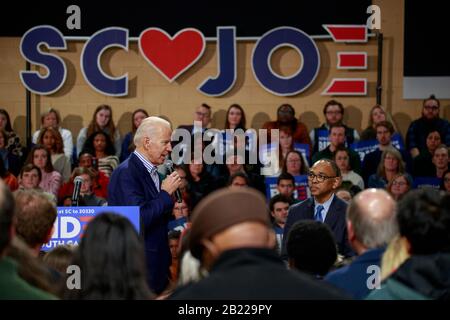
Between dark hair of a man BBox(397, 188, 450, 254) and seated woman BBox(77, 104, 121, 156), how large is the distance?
6.67m

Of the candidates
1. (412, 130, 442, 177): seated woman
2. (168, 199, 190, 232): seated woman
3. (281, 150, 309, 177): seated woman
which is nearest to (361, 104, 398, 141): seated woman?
(412, 130, 442, 177): seated woman

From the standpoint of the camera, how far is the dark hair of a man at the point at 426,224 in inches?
105

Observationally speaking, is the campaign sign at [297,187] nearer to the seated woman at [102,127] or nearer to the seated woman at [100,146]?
the seated woman at [100,146]

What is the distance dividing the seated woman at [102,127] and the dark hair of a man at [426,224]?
667 centimetres

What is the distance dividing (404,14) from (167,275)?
20.9ft

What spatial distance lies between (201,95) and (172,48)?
64 centimetres

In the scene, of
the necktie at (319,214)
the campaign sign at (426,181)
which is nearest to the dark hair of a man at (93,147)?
the campaign sign at (426,181)

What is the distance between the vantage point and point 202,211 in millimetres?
2158

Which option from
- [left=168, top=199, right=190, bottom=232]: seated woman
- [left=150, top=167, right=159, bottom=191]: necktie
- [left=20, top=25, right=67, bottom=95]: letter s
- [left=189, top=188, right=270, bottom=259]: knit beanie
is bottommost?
[left=168, top=199, right=190, bottom=232]: seated woman

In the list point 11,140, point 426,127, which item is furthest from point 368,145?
point 11,140

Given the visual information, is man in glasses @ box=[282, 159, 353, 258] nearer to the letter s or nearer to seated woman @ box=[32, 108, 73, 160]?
seated woman @ box=[32, 108, 73, 160]

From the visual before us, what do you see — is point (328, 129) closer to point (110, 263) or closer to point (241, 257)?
point (110, 263)

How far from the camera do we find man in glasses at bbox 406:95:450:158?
29.5 ft
